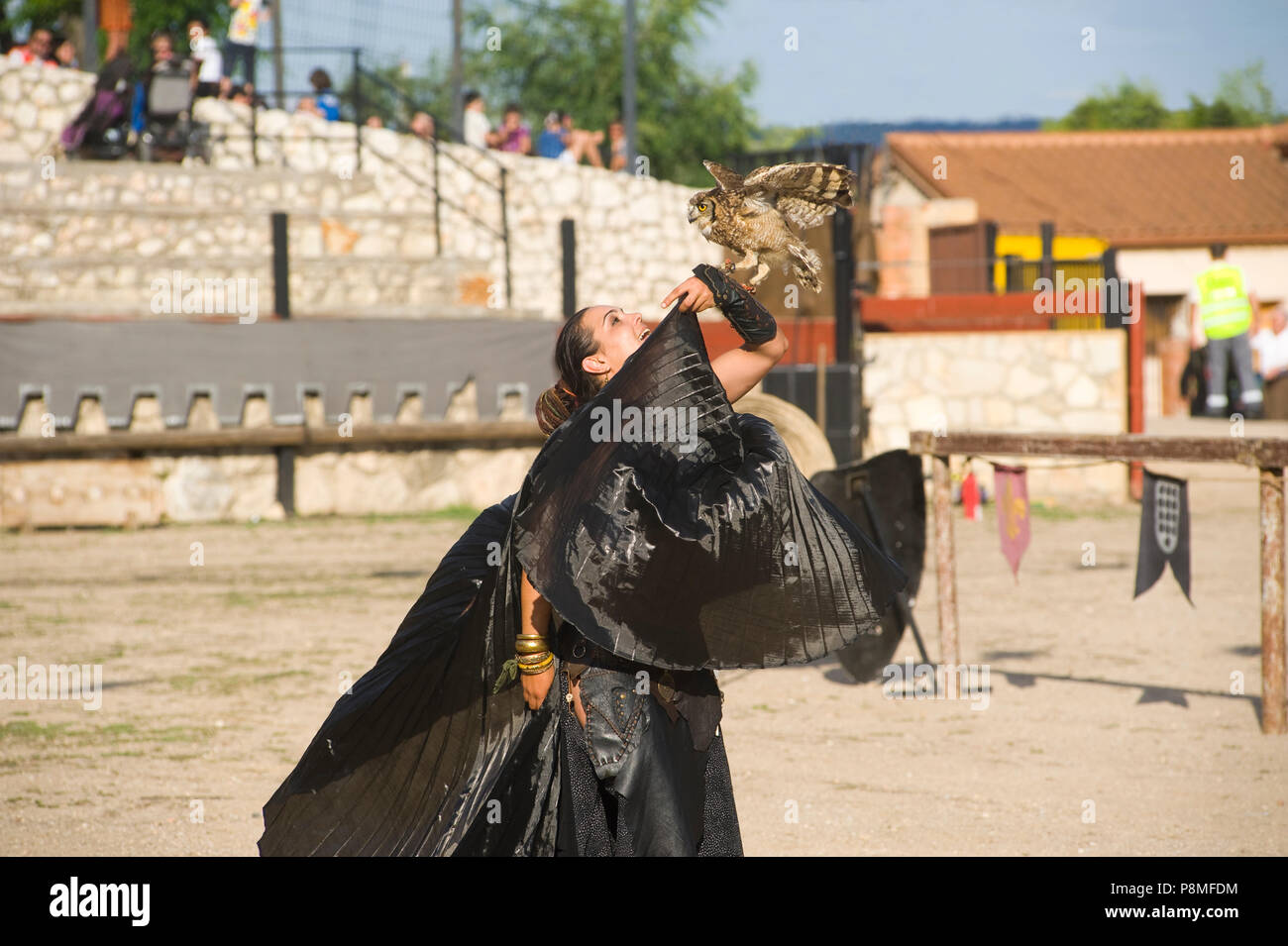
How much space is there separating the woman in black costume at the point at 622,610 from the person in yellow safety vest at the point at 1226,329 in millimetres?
13492

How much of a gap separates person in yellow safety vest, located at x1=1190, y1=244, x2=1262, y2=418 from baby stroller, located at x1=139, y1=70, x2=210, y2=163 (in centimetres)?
1251

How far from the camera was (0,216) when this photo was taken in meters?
16.8

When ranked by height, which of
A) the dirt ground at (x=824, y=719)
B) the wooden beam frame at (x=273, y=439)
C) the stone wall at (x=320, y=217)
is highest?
the stone wall at (x=320, y=217)

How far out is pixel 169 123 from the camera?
17.8 m

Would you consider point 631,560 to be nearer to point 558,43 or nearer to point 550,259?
point 550,259

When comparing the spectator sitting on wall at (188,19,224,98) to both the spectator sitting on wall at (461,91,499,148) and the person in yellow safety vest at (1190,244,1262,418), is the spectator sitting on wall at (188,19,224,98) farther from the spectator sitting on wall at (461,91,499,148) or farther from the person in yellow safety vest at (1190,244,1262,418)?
the person in yellow safety vest at (1190,244,1262,418)

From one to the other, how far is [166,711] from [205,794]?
146 centimetres

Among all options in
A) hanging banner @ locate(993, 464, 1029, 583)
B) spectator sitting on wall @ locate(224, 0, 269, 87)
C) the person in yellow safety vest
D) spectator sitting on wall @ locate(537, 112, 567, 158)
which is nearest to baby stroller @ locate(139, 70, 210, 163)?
spectator sitting on wall @ locate(224, 0, 269, 87)

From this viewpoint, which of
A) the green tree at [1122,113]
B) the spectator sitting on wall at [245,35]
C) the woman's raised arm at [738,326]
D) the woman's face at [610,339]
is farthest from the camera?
the green tree at [1122,113]

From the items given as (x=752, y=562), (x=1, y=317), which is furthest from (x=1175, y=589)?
(x=1, y=317)

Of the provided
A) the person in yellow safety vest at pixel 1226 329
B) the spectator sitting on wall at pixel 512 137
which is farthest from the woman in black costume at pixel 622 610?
the spectator sitting on wall at pixel 512 137

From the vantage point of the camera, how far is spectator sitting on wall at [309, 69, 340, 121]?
63.7 ft

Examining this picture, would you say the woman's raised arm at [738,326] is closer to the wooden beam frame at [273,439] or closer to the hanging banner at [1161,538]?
the hanging banner at [1161,538]

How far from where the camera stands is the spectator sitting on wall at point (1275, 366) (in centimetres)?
2091
